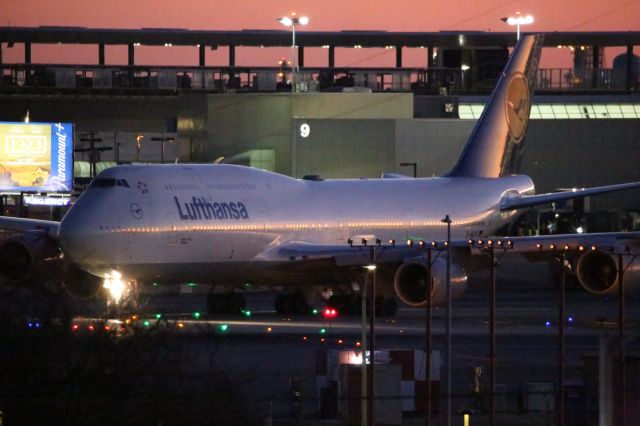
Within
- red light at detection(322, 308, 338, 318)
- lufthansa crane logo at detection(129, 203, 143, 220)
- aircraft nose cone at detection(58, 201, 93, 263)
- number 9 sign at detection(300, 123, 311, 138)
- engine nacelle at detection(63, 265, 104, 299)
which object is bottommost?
red light at detection(322, 308, 338, 318)

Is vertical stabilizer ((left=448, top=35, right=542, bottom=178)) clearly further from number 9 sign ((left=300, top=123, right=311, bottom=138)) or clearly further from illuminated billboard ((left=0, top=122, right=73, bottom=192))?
illuminated billboard ((left=0, top=122, right=73, bottom=192))

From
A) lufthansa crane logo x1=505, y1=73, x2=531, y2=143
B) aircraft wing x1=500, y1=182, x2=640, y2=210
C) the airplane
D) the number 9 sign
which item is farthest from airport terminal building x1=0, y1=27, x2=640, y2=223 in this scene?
the airplane

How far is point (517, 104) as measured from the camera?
54500 millimetres

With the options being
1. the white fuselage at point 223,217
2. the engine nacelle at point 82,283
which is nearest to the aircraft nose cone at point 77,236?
the white fuselage at point 223,217

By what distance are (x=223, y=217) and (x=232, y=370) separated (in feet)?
43.0

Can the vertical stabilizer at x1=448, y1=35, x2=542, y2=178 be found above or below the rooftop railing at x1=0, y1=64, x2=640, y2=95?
below

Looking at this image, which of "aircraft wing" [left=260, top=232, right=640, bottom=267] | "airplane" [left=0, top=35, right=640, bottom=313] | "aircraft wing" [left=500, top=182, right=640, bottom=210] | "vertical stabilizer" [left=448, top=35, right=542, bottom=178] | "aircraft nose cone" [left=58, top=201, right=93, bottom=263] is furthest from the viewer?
"vertical stabilizer" [left=448, top=35, right=542, bottom=178]

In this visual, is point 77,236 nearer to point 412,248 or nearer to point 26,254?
point 26,254

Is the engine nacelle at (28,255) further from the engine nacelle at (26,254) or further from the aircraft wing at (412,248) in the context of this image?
the aircraft wing at (412,248)

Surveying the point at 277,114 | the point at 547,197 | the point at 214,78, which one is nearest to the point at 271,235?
the point at 547,197

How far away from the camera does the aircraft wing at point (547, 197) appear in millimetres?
49250

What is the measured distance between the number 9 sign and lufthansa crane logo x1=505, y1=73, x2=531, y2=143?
64.8 ft

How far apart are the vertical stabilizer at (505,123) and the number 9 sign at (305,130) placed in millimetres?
19620

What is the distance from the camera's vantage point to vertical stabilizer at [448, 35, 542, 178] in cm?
5253
